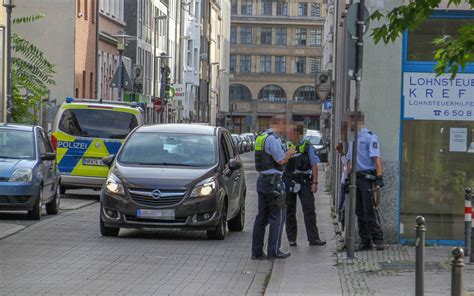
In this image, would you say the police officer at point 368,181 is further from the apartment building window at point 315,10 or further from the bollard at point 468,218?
the apartment building window at point 315,10

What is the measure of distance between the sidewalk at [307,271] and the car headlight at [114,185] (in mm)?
2476

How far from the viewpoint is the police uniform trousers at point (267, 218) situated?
16.5m

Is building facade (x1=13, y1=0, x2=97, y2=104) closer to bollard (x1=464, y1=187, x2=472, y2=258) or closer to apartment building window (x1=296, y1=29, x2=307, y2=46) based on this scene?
bollard (x1=464, y1=187, x2=472, y2=258)

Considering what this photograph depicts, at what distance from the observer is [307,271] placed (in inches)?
602

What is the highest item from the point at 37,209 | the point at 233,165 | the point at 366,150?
the point at 366,150

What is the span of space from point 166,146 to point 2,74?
2449 cm

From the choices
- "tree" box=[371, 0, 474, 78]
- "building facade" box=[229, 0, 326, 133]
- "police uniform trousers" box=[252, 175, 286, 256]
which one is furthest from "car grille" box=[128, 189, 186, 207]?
"building facade" box=[229, 0, 326, 133]

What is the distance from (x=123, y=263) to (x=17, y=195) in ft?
21.4

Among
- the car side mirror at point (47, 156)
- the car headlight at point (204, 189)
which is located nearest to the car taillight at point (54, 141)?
the car side mirror at point (47, 156)

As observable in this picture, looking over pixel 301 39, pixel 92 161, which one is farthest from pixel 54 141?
pixel 301 39

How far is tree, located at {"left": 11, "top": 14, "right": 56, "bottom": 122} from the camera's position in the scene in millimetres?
37719

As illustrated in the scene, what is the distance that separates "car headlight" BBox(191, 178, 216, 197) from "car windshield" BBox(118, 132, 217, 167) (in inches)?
28.4

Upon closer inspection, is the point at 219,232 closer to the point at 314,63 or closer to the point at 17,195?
the point at 17,195

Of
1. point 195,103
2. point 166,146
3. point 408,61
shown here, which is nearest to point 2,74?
point 166,146
